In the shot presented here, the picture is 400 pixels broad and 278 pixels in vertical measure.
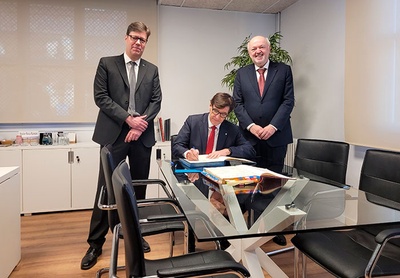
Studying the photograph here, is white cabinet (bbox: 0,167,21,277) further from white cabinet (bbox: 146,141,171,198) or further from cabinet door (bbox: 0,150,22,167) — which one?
white cabinet (bbox: 146,141,171,198)

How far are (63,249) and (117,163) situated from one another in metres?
0.93

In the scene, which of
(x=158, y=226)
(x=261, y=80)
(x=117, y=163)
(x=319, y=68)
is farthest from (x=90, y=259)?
(x=319, y=68)

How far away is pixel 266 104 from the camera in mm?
2879

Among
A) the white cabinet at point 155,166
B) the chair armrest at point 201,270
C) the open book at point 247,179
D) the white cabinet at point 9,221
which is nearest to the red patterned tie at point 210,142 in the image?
the open book at point 247,179

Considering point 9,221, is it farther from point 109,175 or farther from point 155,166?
point 155,166

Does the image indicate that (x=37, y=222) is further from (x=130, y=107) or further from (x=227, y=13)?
(x=227, y=13)

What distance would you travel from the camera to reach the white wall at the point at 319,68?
3361 millimetres

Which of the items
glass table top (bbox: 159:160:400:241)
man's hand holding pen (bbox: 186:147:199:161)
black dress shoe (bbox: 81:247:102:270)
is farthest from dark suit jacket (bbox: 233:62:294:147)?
black dress shoe (bbox: 81:247:102:270)

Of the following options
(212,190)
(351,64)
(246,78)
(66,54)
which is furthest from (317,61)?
(66,54)

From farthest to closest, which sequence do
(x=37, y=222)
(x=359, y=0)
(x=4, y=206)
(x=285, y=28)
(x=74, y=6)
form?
(x=285, y=28) < (x=74, y=6) < (x=37, y=222) < (x=359, y=0) < (x=4, y=206)

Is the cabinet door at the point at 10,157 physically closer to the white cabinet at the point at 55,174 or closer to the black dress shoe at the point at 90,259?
the white cabinet at the point at 55,174

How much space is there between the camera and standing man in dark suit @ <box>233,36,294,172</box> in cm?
285

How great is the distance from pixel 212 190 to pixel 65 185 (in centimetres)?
257

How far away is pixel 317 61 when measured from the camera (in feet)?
12.2
